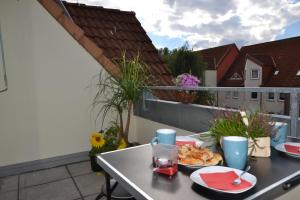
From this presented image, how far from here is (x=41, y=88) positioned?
9.32 ft

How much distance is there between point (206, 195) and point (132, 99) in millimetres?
1940

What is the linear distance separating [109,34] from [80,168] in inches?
84.0

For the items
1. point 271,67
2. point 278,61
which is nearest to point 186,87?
point 271,67

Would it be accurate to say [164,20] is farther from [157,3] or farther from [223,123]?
[223,123]

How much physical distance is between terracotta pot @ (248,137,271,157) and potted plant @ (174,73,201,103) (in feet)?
4.29

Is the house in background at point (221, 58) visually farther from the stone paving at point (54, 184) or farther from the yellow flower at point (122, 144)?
the stone paving at point (54, 184)

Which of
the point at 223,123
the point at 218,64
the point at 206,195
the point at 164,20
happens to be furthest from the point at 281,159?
the point at 218,64

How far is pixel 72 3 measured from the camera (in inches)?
164

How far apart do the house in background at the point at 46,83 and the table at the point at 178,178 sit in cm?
197


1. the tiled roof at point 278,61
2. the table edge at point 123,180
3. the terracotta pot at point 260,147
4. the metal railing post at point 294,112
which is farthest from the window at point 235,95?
the tiled roof at point 278,61

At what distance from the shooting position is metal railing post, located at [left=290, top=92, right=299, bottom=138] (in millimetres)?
1465

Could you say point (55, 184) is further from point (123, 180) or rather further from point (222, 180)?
point (222, 180)

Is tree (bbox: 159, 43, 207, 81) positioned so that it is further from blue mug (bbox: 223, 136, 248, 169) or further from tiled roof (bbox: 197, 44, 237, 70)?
tiled roof (bbox: 197, 44, 237, 70)

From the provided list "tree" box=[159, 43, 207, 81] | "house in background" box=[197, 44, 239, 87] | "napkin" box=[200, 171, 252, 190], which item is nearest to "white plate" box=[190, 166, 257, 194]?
"napkin" box=[200, 171, 252, 190]
